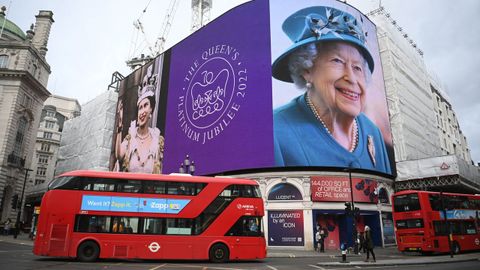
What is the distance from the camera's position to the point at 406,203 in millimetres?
23141

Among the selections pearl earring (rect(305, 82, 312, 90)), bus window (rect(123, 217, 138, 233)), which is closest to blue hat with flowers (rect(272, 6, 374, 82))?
pearl earring (rect(305, 82, 312, 90))

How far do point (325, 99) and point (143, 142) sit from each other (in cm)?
2509

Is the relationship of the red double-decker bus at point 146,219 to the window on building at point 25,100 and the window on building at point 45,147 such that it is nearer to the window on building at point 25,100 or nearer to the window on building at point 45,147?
the window on building at point 25,100

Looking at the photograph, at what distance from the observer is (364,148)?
109 ft

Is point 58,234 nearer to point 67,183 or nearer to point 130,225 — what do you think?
point 67,183

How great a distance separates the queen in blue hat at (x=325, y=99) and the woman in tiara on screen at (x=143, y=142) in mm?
18165

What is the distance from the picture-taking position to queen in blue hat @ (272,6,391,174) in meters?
31.3

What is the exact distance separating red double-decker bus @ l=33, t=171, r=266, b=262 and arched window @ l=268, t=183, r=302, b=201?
13533 millimetres

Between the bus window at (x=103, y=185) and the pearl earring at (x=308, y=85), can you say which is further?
the pearl earring at (x=308, y=85)

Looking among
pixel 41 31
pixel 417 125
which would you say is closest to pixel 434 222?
pixel 417 125

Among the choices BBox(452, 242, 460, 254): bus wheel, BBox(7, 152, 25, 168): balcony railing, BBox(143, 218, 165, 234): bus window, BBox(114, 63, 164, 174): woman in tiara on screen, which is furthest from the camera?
BBox(7, 152, 25, 168): balcony railing

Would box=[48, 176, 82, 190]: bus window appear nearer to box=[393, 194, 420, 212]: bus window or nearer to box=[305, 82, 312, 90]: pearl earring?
box=[393, 194, 420, 212]: bus window

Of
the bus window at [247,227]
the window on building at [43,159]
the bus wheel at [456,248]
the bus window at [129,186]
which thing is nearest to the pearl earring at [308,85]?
the bus wheel at [456,248]

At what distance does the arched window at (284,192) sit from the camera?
30.9 m
